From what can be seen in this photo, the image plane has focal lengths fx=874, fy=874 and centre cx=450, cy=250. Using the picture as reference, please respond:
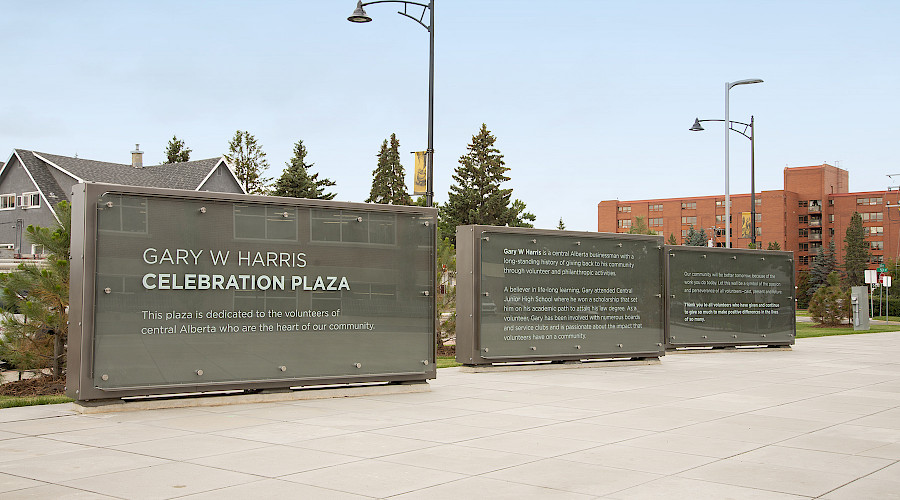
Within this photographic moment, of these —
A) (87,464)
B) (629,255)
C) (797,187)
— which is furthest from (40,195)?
(797,187)

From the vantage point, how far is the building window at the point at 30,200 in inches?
1976

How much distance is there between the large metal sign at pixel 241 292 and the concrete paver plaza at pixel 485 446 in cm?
51

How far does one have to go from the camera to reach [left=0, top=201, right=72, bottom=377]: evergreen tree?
12.7 m

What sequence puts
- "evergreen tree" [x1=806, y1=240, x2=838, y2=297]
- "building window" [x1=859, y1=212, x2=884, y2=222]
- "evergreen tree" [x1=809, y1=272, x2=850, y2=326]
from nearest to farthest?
"evergreen tree" [x1=809, y1=272, x2=850, y2=326], "evergreen tree" [x1=806, y1=240, x2=838, y2=297], "building window" [x1=859, y1=212, x2=884, y2=222]

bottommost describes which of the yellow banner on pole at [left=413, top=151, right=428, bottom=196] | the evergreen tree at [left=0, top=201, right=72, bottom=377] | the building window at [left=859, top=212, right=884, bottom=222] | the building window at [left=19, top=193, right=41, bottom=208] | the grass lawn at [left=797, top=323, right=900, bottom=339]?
the grass lawn at [left=797, top=323, right=900, bottom=339]

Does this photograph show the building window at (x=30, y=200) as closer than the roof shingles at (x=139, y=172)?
Yes

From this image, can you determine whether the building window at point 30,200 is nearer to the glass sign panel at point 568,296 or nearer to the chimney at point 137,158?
the chimney at point 137,158

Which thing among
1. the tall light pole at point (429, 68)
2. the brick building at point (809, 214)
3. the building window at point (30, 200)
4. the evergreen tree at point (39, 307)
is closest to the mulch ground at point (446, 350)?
the tall light pole at point (429, 68)

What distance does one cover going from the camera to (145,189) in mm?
10094

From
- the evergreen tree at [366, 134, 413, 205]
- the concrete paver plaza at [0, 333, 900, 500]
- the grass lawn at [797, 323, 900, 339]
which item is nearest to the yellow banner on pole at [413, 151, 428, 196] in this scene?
the concrete paver plaza at [0, 333, 900, 500]

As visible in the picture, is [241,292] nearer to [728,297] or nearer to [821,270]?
[728,297]

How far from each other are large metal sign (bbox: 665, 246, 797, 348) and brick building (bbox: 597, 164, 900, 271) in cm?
11070

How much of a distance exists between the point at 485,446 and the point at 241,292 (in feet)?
14.0

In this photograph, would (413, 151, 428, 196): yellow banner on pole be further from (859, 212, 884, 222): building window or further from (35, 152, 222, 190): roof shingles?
(859, 212, 884, 222): building window
